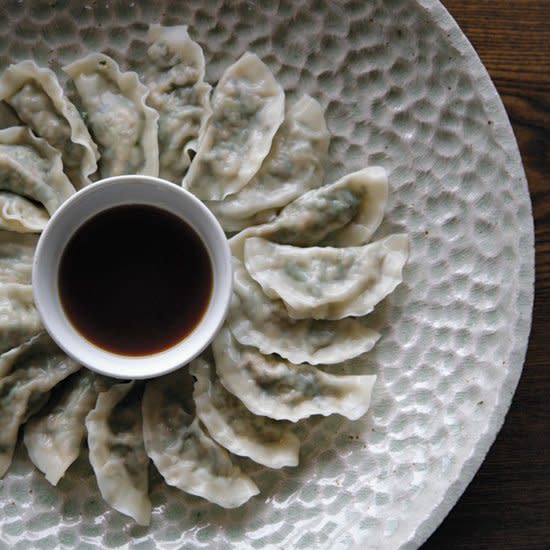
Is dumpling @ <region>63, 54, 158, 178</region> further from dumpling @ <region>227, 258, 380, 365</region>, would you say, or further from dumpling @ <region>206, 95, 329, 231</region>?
dumpling @ <region>227, 258, 380, 365</region>

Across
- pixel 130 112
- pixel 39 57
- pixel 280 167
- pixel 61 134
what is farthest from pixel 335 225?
pixel 39 57

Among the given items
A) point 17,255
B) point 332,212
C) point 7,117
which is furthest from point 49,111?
point 332,212

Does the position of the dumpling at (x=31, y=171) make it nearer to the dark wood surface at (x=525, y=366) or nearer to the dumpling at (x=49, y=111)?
the dumpling at (x=49, y=111)

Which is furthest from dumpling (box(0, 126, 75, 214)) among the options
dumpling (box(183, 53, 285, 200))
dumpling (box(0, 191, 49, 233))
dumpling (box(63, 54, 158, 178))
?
dumpling (box(183, 53, 285, 200))

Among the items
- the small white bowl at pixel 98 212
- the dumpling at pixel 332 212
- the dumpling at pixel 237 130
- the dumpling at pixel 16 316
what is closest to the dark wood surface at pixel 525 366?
the dumpling at pixel 332 212

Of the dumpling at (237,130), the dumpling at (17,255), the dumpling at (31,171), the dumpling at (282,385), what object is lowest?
the dumpling at (282,385)
